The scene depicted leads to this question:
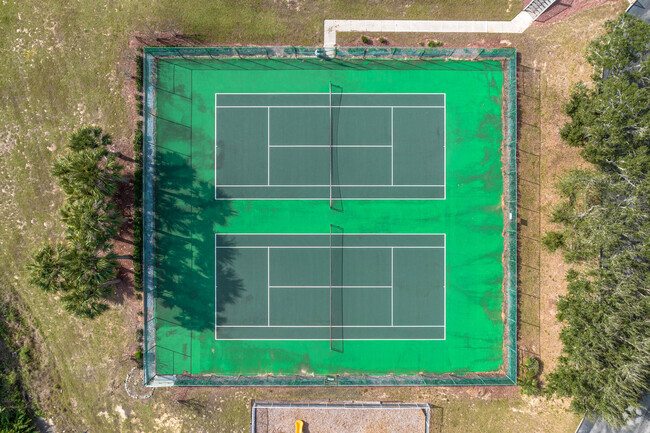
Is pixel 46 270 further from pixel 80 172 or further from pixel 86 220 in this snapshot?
pixel 80 172

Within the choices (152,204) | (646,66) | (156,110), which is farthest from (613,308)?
(156,110)

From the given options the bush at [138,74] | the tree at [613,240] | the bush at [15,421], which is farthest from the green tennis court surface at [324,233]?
the bush at [15,421]

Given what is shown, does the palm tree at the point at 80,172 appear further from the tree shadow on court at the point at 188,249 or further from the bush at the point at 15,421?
the bush at the point at 15,421

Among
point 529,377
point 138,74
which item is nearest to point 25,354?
point 138,74

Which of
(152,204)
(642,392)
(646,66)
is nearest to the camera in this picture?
(646,66)

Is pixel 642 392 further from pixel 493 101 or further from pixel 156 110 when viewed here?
pixel 156 110

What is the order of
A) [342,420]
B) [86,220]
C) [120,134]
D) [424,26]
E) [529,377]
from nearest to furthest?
[86,220] < [529,377] < [342,420] < [120,134] < [424,26]

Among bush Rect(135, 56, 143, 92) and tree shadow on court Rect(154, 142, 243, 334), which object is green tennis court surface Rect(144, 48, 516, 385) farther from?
bush Rect(135, 56, 143, 92)
